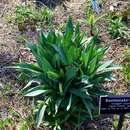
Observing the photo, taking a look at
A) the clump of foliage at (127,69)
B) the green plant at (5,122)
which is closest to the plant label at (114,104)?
the clump of foliage at (127,69)

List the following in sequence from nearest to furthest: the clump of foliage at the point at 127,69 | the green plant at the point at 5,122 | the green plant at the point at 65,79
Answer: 1. the green plant at the point at 65,79
2. the green plant at the point at 5,122
3. the clump of foliage at the point at 127,69

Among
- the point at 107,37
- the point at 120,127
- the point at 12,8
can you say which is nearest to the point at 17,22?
the point at 12,8

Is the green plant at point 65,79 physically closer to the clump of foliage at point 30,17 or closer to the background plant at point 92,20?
the background plant at point 92,20

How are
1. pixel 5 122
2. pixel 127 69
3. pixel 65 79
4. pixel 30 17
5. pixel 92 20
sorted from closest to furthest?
pixel 65 79
pixel 5 122
pixel 127 69
pixel 92 20
pixel 30 17

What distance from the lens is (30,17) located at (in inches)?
198

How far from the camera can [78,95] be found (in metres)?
3.90

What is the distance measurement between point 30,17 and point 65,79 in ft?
4.44

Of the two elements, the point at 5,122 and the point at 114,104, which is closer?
the point at 114,104

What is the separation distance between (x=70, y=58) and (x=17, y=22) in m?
1.34

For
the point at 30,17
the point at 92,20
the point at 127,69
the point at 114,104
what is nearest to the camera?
the point at 114,104

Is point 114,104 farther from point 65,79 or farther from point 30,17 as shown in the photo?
point 30,17

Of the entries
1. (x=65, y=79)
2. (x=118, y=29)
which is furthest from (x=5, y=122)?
(x=118, y=29)

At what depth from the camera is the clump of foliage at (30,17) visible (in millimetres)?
5012

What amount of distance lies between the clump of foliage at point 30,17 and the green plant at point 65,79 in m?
0.96
